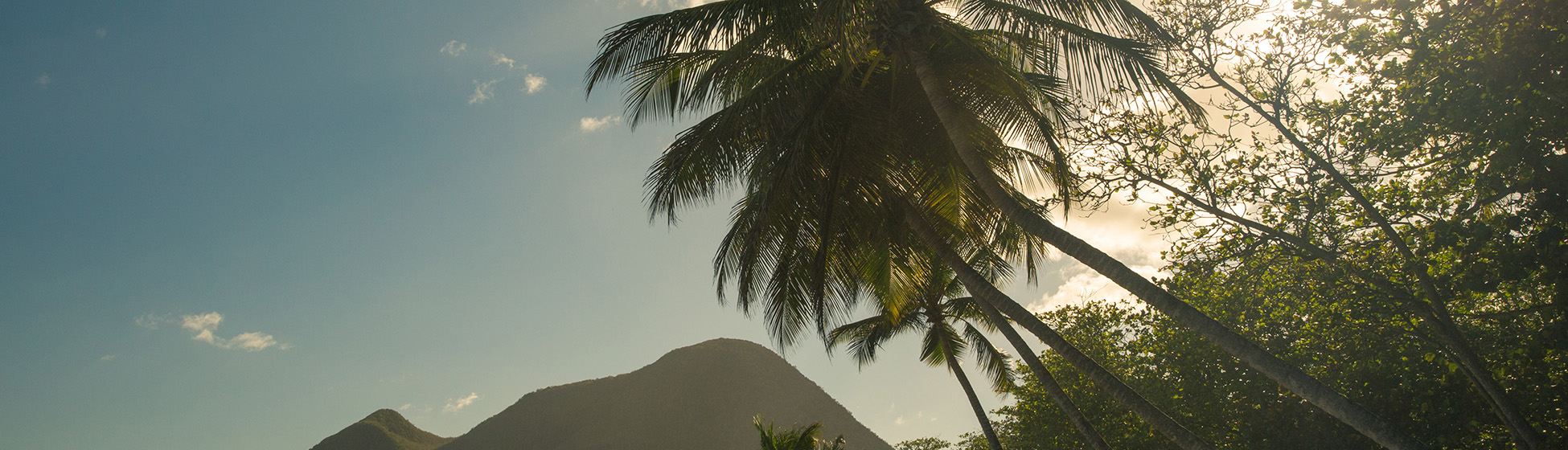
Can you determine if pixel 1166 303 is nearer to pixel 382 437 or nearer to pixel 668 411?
pixel 668 411

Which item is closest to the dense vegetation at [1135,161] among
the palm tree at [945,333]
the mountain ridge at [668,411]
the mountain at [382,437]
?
the palm tree at [945,333]

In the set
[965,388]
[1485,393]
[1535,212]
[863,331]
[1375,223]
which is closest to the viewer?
[1535,212]

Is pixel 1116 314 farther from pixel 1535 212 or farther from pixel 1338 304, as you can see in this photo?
pixel 1535 212

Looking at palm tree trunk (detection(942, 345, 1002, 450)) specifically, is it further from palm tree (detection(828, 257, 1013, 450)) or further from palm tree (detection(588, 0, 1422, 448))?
palm tree (detection(588, 0, 1422, 448))

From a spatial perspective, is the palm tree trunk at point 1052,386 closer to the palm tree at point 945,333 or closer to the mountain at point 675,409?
the palm tree at point 945,333

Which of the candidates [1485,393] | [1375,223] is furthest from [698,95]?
[1485,393]

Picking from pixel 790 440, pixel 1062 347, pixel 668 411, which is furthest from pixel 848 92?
pixel 668 411
